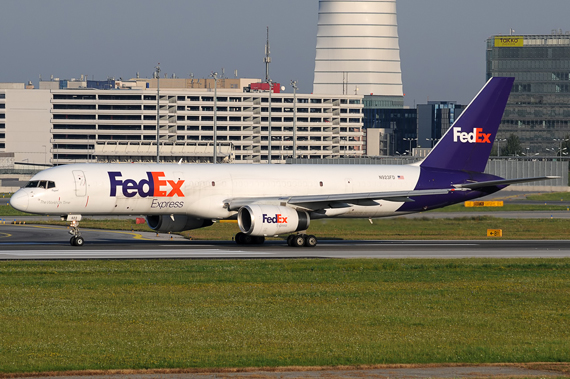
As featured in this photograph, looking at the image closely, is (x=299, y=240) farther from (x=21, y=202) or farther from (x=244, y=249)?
(x=21, y=202)

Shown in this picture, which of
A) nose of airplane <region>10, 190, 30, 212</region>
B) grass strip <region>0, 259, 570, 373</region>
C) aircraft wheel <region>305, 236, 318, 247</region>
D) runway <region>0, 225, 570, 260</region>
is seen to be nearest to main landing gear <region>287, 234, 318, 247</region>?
aircraft wheel <region>305, 236, 318, 247</region>

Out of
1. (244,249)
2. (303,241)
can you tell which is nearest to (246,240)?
(303,241)

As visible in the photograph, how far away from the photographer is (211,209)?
1881 inches

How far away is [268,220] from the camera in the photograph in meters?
45.6

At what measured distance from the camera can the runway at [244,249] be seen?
135 ft

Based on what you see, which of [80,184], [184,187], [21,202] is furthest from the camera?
[184,187]

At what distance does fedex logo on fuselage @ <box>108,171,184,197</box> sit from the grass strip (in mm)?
10443

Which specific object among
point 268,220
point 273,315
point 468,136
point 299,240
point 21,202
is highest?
point 468,136

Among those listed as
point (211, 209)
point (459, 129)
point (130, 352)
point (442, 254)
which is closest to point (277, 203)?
point (211, 209)

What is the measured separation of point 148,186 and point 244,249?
20.5ft

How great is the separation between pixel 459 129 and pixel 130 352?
41222 mm

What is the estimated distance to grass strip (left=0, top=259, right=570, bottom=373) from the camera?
17891 millimetres

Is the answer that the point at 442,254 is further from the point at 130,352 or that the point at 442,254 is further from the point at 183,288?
the point at 130,352

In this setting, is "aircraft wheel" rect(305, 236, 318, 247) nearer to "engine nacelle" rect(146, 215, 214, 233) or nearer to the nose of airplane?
"engine nacelle" rect(146, 215, 214, 233)
